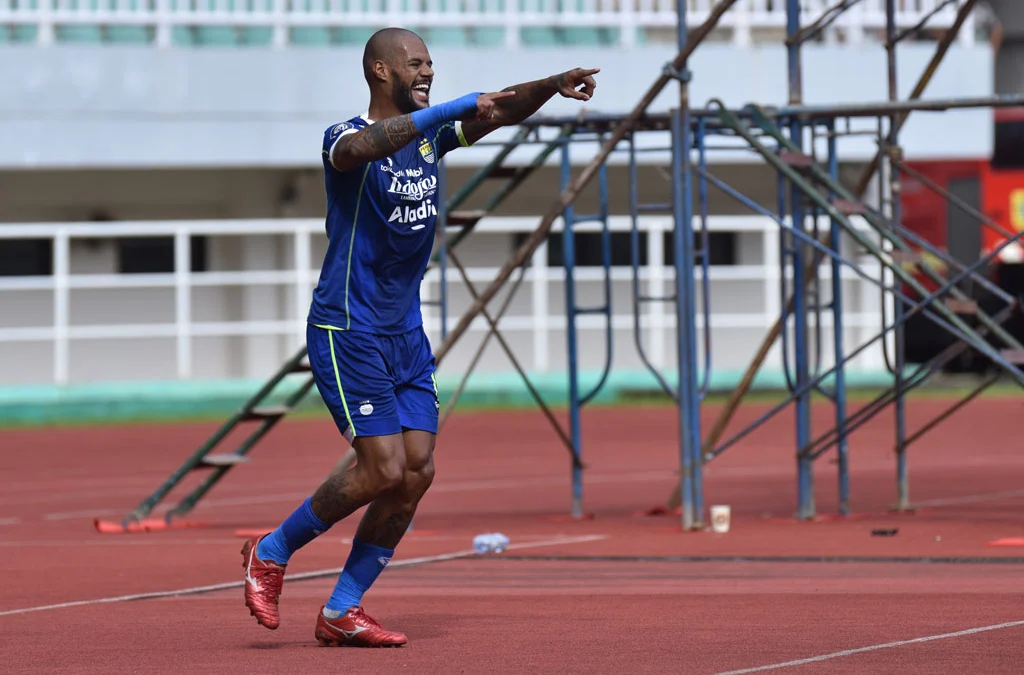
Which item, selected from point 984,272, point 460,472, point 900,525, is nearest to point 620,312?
point 984,272

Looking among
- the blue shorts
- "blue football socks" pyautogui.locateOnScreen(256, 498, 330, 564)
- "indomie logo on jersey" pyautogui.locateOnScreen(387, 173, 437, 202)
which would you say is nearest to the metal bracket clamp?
"indomie logo on jersey" pyautogui.locateOnScreen(387, 173, 437, 202)

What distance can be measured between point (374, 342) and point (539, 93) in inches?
44.0

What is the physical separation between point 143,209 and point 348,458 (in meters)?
16.7

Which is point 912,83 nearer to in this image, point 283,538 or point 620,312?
point 620,312

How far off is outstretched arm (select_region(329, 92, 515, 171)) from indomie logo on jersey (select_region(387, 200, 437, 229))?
31cm

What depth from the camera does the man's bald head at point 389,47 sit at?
7.09 meters

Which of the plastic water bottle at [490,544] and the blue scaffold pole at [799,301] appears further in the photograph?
the blue scaffold pole at [799,301]

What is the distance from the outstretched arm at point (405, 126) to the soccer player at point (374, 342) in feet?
0.32

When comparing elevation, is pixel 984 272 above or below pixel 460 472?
above

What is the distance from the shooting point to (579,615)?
7719 mm

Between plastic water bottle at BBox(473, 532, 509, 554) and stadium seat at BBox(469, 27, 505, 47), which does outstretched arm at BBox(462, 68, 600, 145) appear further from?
stadium seat at BBox(469, 27, 505, 47)

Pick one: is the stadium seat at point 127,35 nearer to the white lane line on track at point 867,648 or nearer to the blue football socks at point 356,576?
the blue football socks at point 356,576

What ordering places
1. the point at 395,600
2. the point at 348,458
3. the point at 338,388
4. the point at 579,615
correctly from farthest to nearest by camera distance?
the point at 348,458 → the point at 395,600 → the point at 579,615 → the point at 338,388

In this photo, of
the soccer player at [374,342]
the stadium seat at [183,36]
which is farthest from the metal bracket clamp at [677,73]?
the stadium seat at [183,36]
